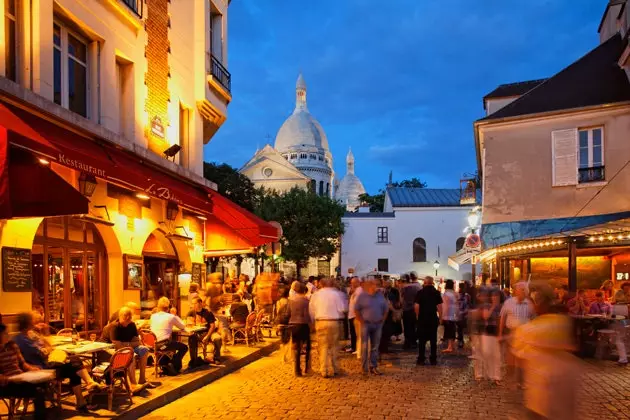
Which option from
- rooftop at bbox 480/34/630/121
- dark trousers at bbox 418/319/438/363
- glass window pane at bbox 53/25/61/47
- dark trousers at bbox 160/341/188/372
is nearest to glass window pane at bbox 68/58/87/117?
glass window pane at bbox 53/25/61/47

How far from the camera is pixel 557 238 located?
14.1 m

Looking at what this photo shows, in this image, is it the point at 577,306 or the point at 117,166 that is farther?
the point at 577,306

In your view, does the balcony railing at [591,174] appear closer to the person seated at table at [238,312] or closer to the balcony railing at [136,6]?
the person seated at table at [238,312]

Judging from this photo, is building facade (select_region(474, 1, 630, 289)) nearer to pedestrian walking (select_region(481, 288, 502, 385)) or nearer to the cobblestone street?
pedestrian walking (select_region(481, 288, 502, 385))

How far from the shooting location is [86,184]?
10.2 meters

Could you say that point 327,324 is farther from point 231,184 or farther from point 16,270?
point 231,184

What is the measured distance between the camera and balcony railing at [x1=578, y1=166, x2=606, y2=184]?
62.2ft

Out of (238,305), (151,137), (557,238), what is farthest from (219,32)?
(557,238)

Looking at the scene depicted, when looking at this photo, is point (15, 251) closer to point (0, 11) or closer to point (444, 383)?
point (0, 11)

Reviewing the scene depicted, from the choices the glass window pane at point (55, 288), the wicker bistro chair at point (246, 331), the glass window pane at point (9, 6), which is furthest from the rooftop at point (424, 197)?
the glass window pane at point (9, 6)

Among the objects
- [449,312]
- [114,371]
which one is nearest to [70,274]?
[114,371]

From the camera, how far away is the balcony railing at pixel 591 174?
1897 cm

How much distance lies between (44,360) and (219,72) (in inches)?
509

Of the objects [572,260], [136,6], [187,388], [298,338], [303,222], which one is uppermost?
[136,6]
